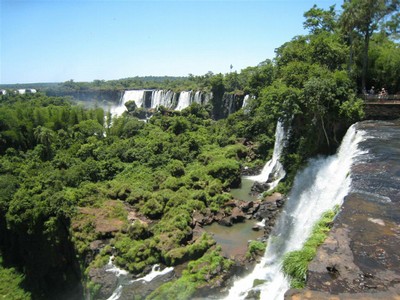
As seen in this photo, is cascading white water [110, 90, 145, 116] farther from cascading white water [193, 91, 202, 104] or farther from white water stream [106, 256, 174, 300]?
white water stream [106, 256, 174, 300]

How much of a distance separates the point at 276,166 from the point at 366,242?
21.9 metres

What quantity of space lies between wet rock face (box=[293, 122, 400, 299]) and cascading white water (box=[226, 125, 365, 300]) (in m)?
1.13

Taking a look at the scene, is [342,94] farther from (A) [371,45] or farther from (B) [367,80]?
(A) [371,45]

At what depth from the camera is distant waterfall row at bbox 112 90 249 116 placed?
5528 cm

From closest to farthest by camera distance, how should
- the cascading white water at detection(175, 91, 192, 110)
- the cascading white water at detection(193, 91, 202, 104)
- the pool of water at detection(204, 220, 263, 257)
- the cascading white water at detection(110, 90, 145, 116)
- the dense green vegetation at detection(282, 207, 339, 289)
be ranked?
the dense green vegetation at detection(282, 207, 339, 289) < the pool of water at detection(204, 220, 263, 257) < the cascading white water at detection(193, 91, 202, 104) < the cascading white water at detection(175, 91, 192, 110) < the cascading white water at detection(110, 90, 145, 116)

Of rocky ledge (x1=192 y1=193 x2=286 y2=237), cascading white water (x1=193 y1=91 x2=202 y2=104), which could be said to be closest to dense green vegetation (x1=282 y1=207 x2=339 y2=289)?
rocky ledge (x1=192 y1=193 x2=286 y2=237)

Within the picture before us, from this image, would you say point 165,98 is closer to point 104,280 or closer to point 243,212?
point 243,212

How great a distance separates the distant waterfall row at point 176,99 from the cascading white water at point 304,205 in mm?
29380

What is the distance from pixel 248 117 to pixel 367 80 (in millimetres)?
19671

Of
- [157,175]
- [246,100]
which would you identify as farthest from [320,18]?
[157,175]

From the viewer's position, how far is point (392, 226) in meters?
9.82

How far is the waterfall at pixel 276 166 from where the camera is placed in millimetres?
29209

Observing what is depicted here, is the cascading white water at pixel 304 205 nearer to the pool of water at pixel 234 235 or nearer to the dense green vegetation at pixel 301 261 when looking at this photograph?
the pool of water at pixel 234 235

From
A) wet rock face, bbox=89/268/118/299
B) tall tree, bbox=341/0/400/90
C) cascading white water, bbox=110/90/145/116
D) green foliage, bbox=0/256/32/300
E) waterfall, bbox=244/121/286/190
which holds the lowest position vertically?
green foliage, bbox=0/256/32/300
